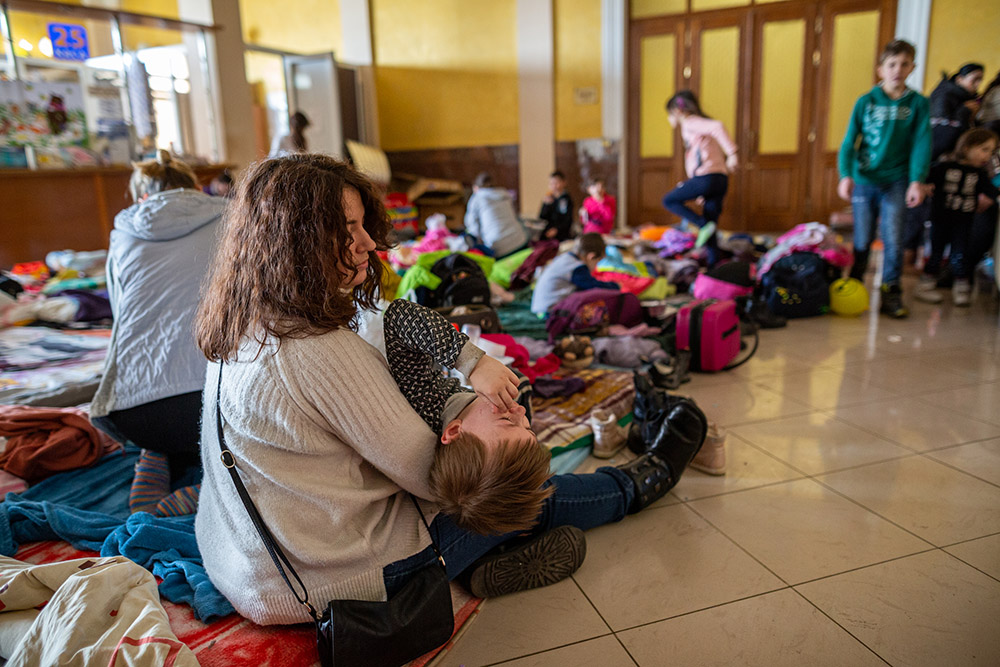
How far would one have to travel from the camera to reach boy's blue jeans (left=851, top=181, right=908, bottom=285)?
4207mm

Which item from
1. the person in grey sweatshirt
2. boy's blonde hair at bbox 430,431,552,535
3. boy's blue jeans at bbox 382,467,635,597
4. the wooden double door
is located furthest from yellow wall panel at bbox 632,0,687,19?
boy's blonde hair at bbox 430,431,552,535

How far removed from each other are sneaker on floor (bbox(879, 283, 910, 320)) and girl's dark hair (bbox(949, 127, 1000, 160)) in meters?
1.15

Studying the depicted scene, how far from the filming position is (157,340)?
2.05m

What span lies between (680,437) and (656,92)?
6.65m

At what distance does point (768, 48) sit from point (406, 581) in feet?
25.0

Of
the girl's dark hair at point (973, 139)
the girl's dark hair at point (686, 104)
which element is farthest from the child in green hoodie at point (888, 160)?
the girl's dark hair at point (686, 104)

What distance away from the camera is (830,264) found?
4566 mm

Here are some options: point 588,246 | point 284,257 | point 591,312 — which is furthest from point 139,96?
point 284,257

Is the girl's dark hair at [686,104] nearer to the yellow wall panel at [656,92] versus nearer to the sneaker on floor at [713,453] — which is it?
the yellow wall panel at [656,92]

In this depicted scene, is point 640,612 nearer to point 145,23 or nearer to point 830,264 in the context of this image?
point 830,264

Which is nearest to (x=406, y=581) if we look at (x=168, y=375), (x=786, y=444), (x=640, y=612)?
(x=640, y=612)

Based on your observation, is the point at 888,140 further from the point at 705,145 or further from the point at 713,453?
the point at 713,453

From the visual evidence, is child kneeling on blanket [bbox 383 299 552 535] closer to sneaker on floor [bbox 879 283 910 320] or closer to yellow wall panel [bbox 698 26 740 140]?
sneaker on floor [bbox 879 283 910 320]

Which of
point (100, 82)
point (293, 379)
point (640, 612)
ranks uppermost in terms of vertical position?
point (100, 82)
